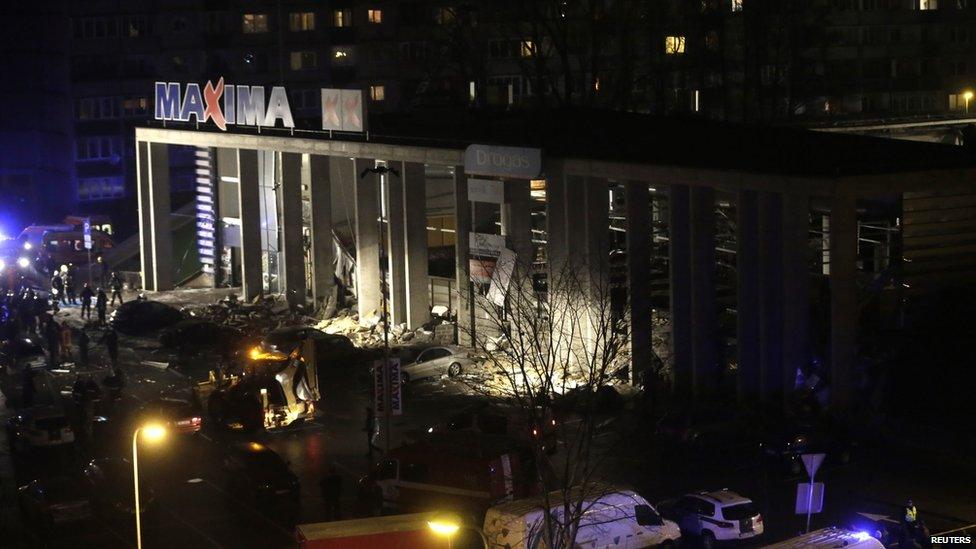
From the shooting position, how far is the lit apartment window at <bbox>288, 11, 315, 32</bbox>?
94.2 metres

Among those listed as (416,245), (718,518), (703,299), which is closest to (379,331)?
(416,245)

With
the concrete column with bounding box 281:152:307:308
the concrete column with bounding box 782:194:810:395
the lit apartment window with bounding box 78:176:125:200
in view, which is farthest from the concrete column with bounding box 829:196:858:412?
the lit apartment window with bounding box 78:176:125:200

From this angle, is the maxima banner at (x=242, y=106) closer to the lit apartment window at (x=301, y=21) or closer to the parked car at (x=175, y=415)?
the parked car at (x=175, y=415)

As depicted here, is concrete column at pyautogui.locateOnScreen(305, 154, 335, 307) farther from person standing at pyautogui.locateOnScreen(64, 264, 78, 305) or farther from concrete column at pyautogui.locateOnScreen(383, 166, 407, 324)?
person standing at pyautogui.locateOnScreen(64, 264, 78, 305)

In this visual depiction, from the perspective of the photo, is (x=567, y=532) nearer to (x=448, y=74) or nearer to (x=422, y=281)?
(x=422, y=281)

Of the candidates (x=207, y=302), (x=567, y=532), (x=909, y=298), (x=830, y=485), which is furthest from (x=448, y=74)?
(x=567, y=532)

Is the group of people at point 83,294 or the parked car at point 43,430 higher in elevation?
the group of people at point 83,294

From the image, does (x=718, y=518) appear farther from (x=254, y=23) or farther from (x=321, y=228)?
(x=254, y=23)

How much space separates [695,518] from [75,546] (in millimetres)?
12913

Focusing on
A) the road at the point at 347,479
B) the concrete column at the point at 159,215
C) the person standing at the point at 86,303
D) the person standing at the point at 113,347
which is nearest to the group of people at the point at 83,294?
the person standing at the point at 86,303

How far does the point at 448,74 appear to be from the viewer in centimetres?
8906

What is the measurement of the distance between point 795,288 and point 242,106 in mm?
30409

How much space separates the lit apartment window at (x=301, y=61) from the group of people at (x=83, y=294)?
32678mm

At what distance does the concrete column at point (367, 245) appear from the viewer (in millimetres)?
52469
